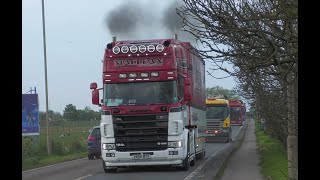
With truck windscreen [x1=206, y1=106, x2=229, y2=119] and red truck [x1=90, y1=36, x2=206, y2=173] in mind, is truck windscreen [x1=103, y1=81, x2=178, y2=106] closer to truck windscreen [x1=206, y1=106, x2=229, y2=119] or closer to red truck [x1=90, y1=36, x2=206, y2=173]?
red truck [x1=90, y1=36, x2=206, y2=173]

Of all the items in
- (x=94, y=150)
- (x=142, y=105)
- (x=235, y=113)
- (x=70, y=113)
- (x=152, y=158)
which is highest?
(x=142, y=105)

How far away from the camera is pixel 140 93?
1788 centimetres

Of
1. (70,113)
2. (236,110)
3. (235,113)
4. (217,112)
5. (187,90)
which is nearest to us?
(187,90)

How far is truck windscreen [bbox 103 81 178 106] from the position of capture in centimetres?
1773

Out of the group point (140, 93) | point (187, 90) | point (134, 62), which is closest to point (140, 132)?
point (140, 93)

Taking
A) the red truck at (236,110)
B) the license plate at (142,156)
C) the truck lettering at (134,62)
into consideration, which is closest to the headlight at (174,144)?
the license plate at (142,156)

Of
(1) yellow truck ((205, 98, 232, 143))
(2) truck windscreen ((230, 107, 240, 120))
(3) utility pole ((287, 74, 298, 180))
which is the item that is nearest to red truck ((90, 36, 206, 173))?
(3) utility pole ((287, 74, 298, 180))

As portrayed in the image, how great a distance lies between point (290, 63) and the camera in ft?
27.0

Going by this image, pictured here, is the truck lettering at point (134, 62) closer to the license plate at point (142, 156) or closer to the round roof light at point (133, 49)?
the round roof light at point (133, 49)

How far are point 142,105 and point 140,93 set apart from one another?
0.45 metres

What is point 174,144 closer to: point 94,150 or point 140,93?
point 140,93

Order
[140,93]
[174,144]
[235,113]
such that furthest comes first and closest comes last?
[235,113]
[140,93]
[174,144]

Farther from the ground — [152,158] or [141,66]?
[141,66]
